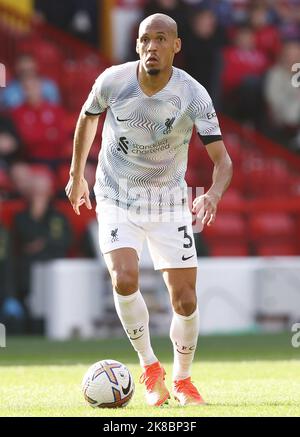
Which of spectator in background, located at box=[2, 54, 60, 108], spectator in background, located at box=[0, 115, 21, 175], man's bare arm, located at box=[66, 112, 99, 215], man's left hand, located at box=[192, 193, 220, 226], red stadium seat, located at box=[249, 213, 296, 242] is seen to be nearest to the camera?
man's left hand, located at box=[192, 193, 220, 226]

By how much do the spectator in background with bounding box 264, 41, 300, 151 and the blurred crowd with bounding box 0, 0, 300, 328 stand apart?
0.01 m

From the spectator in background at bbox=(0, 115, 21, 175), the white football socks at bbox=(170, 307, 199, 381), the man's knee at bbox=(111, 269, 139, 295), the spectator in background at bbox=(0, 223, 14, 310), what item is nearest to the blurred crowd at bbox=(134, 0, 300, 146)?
the spectator in background at bbox=(0, 115, 21, 175)

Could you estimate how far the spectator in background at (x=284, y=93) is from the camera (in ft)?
59.8

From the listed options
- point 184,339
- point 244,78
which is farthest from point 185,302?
point 244,78

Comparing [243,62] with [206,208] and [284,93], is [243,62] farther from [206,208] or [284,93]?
[206,208]

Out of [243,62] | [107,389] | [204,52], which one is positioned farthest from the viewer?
[243,62]

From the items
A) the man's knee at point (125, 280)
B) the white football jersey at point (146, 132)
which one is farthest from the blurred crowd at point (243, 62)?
the man's knee at point (125, 280)

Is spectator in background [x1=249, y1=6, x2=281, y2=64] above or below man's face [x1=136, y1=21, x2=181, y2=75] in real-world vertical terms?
above

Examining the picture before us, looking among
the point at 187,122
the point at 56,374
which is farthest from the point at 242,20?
the point at 187,122

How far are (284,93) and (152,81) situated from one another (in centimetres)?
1059

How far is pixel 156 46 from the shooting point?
307 inches

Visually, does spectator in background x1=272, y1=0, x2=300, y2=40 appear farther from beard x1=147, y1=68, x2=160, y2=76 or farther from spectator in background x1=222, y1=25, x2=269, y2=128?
beard x1=147, y1=68, x2=160, y2=76

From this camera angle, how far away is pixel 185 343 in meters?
8.17

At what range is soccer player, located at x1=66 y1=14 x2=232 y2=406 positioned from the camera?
7.91 meters
